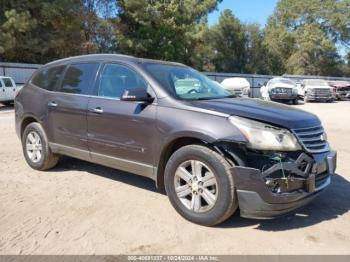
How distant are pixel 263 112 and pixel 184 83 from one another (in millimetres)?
1297

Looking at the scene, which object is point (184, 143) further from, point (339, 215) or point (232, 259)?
point (339, 215)

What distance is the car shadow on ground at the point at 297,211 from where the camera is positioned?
4430mm

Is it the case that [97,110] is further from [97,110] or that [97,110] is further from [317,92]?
[317,92]

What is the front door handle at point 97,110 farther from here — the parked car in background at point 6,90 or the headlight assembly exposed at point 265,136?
the parked car in background at point 6,90

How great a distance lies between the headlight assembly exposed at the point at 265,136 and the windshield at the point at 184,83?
941mm

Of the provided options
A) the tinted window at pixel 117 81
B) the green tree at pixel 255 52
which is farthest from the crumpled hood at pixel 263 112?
the green tree at pixel 255 52

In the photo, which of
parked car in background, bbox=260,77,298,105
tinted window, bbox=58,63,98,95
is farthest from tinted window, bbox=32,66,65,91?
parked car in background, bbox=260,77,298,105

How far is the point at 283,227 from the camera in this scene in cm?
435

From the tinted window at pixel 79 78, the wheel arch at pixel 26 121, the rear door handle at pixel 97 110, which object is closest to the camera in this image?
the rear door handle at pixel 97 110

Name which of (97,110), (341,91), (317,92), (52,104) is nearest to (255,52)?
(341,91)

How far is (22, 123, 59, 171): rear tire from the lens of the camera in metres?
6.28

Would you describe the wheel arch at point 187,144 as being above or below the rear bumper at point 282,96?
above

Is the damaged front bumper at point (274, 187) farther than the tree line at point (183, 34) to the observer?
No

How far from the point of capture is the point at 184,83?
17.5ft
